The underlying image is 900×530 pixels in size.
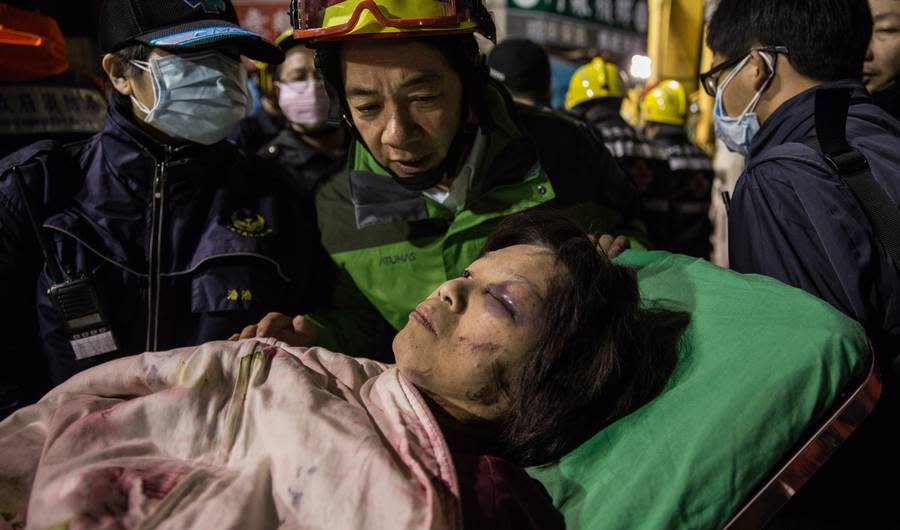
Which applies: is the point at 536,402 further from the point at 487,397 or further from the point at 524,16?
the point at 524,16

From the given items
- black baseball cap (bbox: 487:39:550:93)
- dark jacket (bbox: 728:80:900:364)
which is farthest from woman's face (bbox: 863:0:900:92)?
black baseball cap (bbox: 487:39:550:93)

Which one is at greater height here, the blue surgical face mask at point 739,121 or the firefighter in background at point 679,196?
the blue surgical face mask at point 739,121

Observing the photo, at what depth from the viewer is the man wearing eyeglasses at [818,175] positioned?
194cm

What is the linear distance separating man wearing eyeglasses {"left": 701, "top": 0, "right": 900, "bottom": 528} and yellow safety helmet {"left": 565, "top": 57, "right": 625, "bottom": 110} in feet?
13.9

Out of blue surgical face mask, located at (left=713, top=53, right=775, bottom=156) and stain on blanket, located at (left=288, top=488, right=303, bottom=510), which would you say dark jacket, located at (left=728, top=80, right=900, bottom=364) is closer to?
blue surgical face mask, located at (left=713, top=53, right=775, bottom=156)

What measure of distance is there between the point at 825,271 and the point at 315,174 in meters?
3.22

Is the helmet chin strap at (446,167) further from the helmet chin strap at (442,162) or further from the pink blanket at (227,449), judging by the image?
the pink blanket at (227,449)

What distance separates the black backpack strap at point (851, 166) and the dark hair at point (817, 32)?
1.57 ft

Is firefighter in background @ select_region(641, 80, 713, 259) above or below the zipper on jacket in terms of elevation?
below

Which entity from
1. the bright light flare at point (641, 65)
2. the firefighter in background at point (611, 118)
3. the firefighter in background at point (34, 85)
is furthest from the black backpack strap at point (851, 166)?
the bright light flare at point (641, 65)

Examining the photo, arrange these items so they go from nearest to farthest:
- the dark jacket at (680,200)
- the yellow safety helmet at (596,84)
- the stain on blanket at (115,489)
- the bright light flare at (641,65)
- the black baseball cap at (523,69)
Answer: the stain on blanket at (115,489), the black baseball cap at (523,69), the dark jacket at (680,200), the yellow safety helmet at (596,84), the bright light flare at (641,65)

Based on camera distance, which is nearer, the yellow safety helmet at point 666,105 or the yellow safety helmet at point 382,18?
the yellow safety helmet at point 382,18

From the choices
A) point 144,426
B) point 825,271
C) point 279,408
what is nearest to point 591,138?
point 825,271

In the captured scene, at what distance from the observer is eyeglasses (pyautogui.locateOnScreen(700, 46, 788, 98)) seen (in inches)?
100.0
